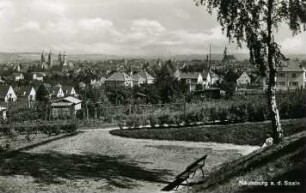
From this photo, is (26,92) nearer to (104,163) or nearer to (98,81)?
(98,81)

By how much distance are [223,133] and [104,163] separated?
882 cm

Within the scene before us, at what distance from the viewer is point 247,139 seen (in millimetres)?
23125

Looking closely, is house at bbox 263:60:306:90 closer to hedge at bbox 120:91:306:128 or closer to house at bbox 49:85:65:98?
house at bbox 49:85:65:98

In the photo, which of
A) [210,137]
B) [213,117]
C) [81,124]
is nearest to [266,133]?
[210,137]

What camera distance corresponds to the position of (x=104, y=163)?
17531 mm

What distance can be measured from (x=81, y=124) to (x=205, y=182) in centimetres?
2146

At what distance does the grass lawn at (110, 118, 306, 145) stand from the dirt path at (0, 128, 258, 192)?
110 centimetres

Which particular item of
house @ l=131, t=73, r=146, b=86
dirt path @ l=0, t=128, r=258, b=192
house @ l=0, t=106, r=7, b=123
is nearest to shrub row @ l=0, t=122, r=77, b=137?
dirt path @ l=0, t=128, r=258, b=192

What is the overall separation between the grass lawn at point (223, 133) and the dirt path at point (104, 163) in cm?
110

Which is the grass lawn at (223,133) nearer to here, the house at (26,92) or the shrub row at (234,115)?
the shrub row at (234,115)

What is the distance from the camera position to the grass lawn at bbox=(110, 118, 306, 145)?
23078 millimetres

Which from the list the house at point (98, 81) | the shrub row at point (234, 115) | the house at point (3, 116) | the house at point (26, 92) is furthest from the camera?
the house at point (98, 81)

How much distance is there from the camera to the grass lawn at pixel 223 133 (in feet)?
75.7

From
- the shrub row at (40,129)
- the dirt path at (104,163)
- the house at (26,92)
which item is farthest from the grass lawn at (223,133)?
the house at (26,92)
